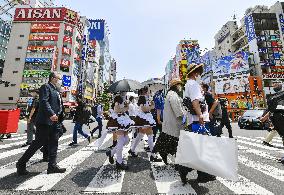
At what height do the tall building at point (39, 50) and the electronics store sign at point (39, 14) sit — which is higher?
the electronics store sign at point (39, 14)

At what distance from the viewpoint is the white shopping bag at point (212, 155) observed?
295 cm

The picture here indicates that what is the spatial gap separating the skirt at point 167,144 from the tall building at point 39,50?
50.2 meters

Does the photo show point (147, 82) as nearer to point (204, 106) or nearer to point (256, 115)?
point (204, 106)

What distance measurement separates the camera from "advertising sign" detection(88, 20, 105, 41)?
76188mm

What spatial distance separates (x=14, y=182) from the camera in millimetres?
3592

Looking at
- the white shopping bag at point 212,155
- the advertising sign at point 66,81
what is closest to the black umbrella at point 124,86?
the white shopping bag at point 212,155

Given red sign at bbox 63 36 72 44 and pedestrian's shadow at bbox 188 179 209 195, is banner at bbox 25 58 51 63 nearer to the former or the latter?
Result: red sign at bbox 63 36 72 44

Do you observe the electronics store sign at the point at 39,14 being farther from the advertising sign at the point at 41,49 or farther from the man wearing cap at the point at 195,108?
the man wearing cap at the point at 195,108

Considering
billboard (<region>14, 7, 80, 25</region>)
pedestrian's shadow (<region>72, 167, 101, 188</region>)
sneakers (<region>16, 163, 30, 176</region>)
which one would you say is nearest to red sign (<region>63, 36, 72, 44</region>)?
billboard (<region>14, 7, 80, 25</region>)

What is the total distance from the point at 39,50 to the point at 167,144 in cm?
5872

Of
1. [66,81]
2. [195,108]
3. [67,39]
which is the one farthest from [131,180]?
[67,39]

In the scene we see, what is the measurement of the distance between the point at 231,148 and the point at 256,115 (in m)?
17.7

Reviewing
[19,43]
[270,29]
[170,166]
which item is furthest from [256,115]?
[19,43]

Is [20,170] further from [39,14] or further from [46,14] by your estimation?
[39,14]
